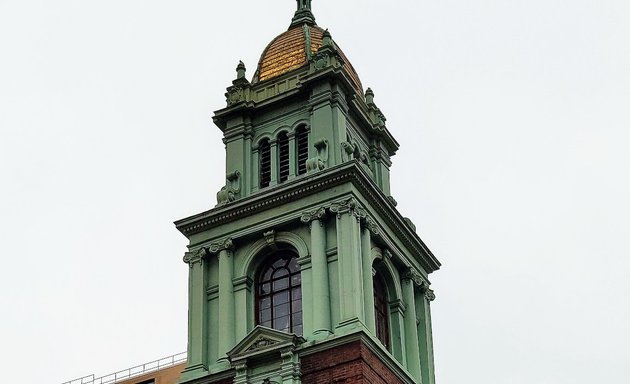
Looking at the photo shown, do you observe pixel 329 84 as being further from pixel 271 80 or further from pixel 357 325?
pixel 357 325

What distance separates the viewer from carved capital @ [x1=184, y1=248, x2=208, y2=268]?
190 ft

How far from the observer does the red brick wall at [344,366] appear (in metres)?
51.1

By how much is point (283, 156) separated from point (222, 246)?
527cm

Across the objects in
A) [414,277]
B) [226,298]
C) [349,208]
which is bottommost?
[226,298]

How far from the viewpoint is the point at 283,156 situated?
197 ft

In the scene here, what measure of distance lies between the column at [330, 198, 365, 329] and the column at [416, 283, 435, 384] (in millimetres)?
6325

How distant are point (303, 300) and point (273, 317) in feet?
6.28

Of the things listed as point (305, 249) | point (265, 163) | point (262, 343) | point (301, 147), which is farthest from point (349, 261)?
point (265, 163)

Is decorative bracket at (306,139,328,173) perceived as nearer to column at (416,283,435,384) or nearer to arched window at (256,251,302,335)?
arched window at (256,251,302,335)

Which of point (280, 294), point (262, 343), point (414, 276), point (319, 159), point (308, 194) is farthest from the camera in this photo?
point (414, 276)

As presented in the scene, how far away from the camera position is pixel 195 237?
58.6 m

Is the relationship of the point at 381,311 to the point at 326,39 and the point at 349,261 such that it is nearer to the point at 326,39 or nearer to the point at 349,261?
the point at 349,261

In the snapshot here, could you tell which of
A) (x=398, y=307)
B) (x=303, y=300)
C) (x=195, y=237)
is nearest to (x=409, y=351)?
(x=398, y=307)

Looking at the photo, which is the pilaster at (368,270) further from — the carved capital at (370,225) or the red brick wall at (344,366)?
the red brick wall at (344,366)
